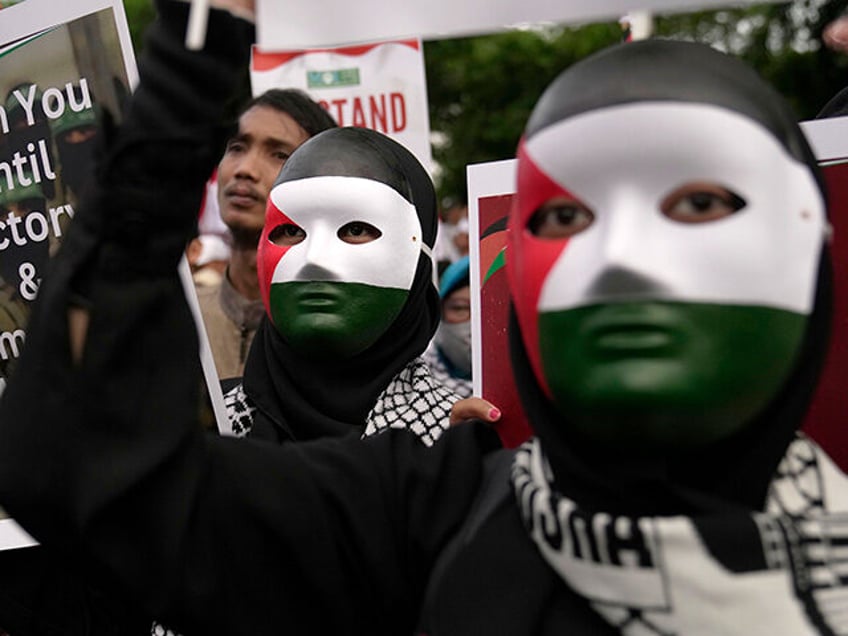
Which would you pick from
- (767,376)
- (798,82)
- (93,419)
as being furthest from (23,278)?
(798,82)

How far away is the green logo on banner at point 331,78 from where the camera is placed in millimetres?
4957

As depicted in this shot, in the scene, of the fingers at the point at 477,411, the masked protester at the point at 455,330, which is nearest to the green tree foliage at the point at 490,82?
the masked protester at the point at 455,330

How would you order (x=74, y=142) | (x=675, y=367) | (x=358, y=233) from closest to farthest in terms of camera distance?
(x=675, y=367)
(x=74, y=142)
(x=358, y=233)

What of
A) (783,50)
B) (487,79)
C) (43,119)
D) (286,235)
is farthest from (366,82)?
(487,79)

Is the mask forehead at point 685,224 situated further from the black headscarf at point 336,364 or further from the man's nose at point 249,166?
the man's nose at point 249,166

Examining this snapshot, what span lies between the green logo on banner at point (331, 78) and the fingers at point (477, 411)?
261 centimetres

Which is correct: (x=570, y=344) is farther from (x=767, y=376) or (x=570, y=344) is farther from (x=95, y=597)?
(x=95, y=597)

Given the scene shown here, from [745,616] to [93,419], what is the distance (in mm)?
818

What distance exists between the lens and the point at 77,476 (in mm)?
1437

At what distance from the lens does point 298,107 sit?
380 centimetres

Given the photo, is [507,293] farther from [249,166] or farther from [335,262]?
[249,166]

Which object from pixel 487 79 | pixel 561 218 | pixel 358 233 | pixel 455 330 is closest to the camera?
pixel 561 218

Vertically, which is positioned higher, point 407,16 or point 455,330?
point 407,16

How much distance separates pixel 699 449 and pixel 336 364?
4.54 ft
